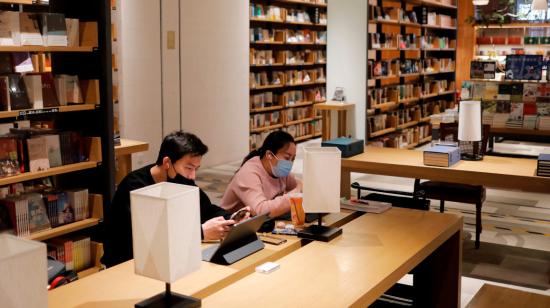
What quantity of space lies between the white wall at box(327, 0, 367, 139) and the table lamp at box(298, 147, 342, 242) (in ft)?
18.4

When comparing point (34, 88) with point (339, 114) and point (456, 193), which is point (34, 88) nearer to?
point (456, 193)

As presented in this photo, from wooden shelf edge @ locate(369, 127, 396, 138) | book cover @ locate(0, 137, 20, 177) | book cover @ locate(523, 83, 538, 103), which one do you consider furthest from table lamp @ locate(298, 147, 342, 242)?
wooden shelf edge @ locate(369, 127, 396, 138)

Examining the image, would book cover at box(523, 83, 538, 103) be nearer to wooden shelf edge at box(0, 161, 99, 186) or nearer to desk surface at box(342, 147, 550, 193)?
desk surface at box(342, 147, 550, 193)

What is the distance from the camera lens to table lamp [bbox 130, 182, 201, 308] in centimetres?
203

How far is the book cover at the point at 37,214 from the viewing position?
422 centimetres

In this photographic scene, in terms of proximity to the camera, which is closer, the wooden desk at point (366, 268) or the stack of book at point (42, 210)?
the wooden desk at point (366, 268)

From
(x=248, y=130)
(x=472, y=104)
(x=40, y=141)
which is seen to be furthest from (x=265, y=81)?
(x=40, y=141)

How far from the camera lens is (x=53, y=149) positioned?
172 inches

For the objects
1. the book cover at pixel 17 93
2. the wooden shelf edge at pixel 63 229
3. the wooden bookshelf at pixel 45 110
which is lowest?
the wooden shelf edge at pixel 63 229

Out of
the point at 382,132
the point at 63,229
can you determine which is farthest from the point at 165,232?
the point at 382,132

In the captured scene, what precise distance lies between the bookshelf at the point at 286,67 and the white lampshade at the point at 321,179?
6.89m

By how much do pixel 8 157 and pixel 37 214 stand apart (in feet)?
1.35

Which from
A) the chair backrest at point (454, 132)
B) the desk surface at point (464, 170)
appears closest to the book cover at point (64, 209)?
the desk surface at point (464, 170)

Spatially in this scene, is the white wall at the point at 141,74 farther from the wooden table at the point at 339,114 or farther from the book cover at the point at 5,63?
the book cover at the point at 5,63
